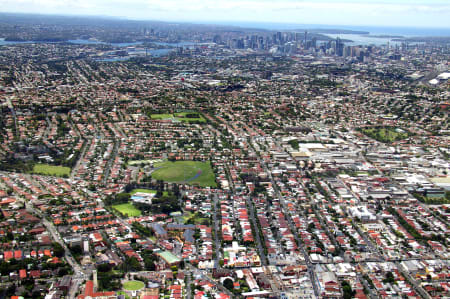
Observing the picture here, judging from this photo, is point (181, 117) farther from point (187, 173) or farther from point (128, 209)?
point (128, 209)

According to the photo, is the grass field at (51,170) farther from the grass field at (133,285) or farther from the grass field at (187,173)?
the grass field at (133,285)

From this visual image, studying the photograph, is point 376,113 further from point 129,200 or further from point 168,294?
point 168,294

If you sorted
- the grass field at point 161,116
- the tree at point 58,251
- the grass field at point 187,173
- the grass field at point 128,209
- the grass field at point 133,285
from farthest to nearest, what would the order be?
the grass field at point 161,116
the grass field at point 187,173
the grass field at point 128,209
the tree at point 58,251
the grass field at point 133,285

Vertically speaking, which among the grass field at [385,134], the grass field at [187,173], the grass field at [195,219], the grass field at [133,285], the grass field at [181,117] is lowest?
the grass field at [133,285]

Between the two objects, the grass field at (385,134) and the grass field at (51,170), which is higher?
the grass field at (385,134)

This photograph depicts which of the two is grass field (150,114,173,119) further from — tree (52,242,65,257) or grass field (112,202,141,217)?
tree (52,242,65,257)

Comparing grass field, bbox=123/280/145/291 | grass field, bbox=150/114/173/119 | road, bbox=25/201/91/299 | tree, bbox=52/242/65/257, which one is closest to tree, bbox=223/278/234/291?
grass field, bbox=123/280/145/291

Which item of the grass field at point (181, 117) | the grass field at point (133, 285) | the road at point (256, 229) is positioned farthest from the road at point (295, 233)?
the grass field at point (181, 117)

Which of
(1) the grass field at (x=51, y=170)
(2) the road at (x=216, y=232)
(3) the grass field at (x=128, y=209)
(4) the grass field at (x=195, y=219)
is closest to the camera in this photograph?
(2) the road at (x=216, y=232)
